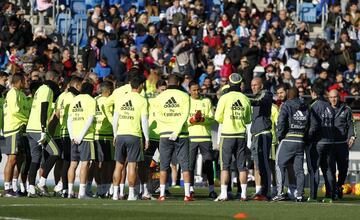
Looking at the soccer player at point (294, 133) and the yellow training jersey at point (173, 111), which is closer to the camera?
the yellow training jersey at point (173, 111)

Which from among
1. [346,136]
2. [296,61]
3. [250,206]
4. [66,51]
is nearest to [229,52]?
[296,61]

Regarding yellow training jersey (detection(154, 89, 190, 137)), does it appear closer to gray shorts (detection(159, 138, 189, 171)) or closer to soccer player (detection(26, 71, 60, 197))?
gray shorts (detection(159, 138, 189, 171))

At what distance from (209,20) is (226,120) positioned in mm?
15053

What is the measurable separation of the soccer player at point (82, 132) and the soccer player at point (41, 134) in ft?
1.64

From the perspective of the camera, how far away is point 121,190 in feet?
85.8

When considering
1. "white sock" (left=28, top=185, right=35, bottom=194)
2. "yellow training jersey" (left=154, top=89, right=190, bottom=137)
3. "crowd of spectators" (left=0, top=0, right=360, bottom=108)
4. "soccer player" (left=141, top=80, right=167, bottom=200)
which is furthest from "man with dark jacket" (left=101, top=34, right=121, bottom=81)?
"yellow training jersey" (left=154, top=89, right=190, bottom=137)

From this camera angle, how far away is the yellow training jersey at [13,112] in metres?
26.7

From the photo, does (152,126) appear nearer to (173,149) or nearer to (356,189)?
(173,149)

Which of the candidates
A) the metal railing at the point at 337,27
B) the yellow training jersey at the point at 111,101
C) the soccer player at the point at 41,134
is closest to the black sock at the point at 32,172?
the soccer player at the point at 41,134

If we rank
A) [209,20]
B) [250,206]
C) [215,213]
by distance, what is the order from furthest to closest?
[209,20] < [250,206] < [215,213]

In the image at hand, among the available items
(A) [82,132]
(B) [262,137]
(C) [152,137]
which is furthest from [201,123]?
(A) [82,132]

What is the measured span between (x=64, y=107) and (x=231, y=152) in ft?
11.1

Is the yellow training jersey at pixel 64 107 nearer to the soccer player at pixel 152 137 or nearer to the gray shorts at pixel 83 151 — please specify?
the gray shorts at pixel 83 151

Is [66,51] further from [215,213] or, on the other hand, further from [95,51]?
[215,213]
